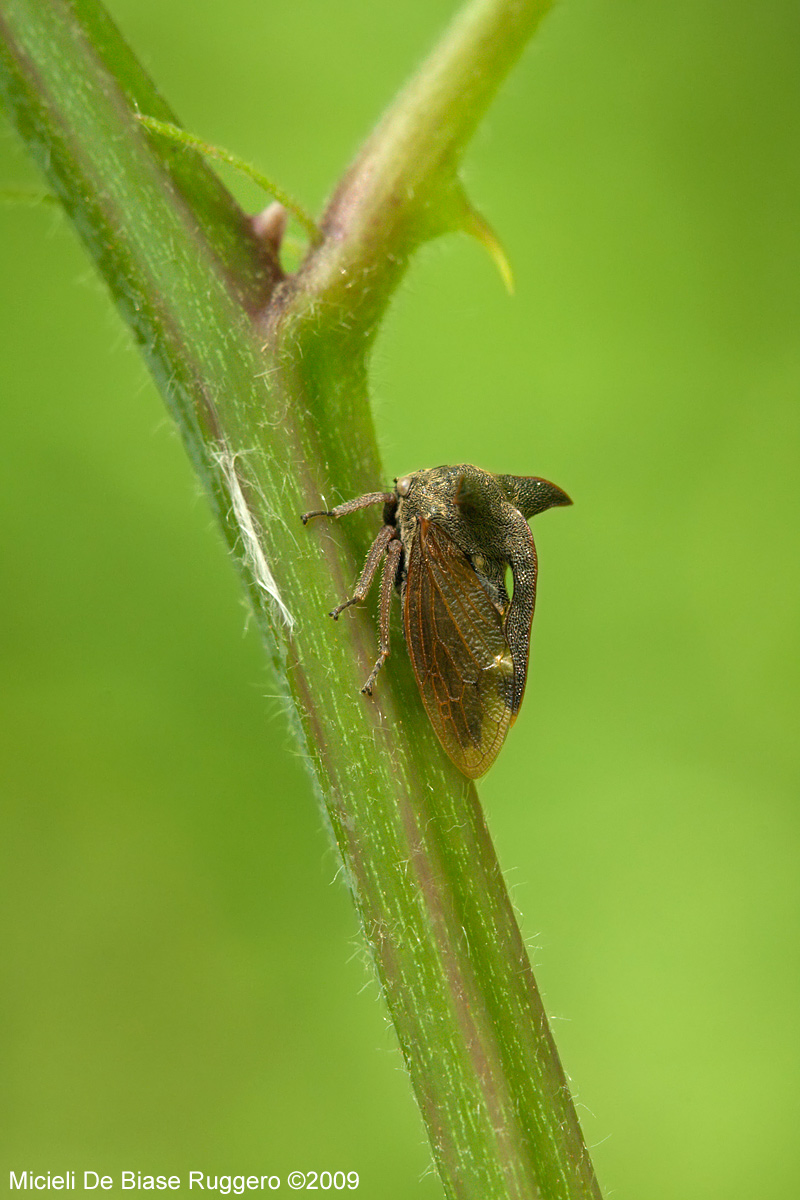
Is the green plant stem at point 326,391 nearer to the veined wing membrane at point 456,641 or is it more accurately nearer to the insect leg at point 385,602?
the insect leg at point 385,602

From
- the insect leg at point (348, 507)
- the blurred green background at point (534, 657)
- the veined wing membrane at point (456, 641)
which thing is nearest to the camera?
the insect leg at point (348, 507)

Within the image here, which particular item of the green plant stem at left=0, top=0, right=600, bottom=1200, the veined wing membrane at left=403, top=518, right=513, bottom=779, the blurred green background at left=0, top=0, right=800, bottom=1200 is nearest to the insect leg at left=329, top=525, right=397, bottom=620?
the green plant stem at left=0, top=0, right=600, bottom=1200

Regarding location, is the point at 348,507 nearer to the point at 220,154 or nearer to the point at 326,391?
the point at 326,391

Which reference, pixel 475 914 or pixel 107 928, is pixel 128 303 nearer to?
pixel 475 914

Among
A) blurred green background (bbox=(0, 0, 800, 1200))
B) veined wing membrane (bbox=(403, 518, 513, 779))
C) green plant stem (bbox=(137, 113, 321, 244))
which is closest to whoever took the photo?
green plant stem (bbox=(137, 113, 321, 244))

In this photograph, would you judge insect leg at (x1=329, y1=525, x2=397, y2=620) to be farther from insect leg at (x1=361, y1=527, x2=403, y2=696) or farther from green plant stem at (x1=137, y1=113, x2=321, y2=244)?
green plant stem at (x1=137, y1=113, x2=321, y2=244)

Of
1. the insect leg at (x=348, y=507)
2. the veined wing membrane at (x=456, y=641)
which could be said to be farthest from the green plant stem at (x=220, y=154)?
the veined wing membrane at (x=456, y=641)

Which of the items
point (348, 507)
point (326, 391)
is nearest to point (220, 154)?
point (326, 391)
